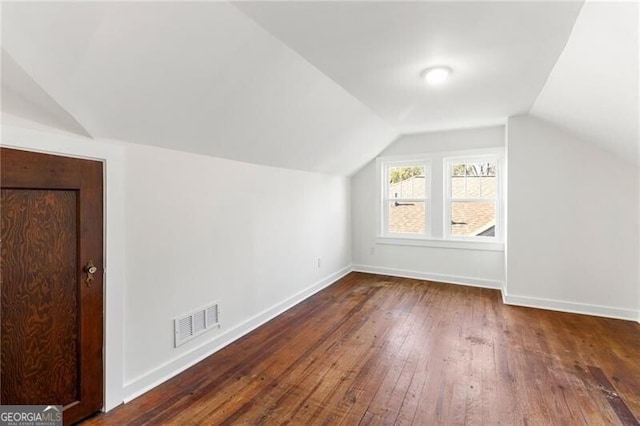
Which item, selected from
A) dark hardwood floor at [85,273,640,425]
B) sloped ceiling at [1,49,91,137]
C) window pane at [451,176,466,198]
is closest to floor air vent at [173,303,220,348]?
dark hardwood floor at [85,273,640,425]

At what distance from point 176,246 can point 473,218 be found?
4.22 m

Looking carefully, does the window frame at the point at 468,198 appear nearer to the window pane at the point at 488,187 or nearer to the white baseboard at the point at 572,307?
the window pane at the point at 488,187

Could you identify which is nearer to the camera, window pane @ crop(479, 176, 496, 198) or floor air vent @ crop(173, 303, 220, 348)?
floor air vent @ crop(173, 303, 220, 348)

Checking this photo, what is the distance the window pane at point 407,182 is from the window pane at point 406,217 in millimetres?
158

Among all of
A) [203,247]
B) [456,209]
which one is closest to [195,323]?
[203,247]

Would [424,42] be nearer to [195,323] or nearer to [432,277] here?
[195,323]

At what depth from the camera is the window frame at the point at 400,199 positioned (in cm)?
493

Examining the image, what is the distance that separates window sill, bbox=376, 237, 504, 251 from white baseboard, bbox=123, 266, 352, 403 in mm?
1967

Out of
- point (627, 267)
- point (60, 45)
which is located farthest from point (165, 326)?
point (627, 267)

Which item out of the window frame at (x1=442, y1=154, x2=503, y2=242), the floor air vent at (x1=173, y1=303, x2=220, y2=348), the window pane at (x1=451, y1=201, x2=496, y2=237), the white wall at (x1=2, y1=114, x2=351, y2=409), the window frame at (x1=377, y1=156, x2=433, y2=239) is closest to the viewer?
the white wall at (x1=2, y1=114, x2=351, y2=409)

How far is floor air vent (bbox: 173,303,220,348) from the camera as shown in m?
2.34

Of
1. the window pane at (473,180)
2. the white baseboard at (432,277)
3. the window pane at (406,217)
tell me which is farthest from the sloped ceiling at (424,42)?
the white baseboard at (432,277)

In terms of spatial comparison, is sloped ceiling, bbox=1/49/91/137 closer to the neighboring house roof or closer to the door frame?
the door frame

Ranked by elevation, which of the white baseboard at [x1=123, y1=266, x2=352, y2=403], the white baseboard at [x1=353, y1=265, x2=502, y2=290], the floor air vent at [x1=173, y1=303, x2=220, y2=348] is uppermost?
the floor air vent at [x1=173, y1=303, x2=220, y2=348]
